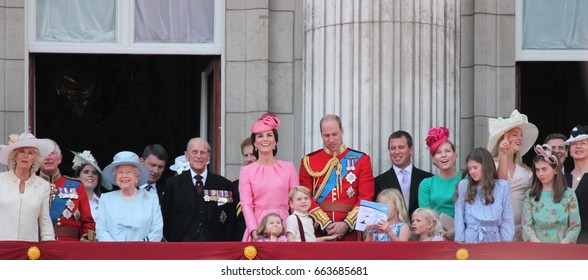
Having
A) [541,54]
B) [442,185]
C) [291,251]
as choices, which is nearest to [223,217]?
[291,251]

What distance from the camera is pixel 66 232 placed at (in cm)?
1359

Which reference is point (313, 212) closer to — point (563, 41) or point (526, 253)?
point (526, 253)

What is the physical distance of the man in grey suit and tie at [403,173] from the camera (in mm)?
13938

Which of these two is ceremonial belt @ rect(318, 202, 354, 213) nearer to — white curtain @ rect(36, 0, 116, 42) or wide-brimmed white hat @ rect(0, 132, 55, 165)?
wide-brimmed white hat @ rect(0, 132, 55, 165)

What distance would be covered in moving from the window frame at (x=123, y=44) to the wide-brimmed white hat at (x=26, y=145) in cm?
240

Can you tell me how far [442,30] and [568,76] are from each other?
6077 millimetres

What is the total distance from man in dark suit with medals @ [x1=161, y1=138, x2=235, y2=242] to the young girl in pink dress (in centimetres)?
79

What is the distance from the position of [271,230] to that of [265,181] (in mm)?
616

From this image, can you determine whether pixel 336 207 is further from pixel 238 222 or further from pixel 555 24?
pixel 555 24

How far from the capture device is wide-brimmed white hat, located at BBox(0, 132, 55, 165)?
1317cm

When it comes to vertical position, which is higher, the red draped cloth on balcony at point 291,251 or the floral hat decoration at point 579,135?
the floral hat decoration at point 579,135

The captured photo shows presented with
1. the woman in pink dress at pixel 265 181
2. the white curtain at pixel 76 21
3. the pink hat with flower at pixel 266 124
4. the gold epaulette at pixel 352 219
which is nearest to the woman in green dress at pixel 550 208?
the gold epaulette at pixel 352 219

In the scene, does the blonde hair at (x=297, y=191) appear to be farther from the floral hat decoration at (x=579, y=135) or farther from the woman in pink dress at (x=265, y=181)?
the floral hat decoration at (x=579, y=135)
